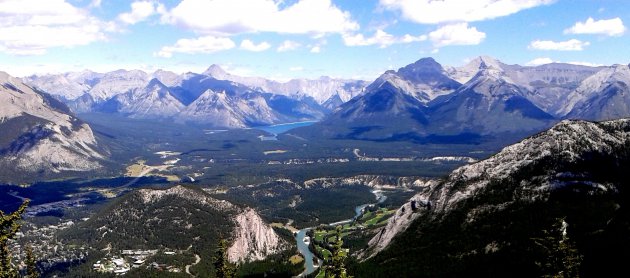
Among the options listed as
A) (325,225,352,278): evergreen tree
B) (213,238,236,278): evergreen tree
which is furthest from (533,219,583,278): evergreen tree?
(213,238,236,278): evergreen tree

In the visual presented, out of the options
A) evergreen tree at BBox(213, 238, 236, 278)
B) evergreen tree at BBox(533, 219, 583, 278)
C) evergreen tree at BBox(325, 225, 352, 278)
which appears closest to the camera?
evergreen tree at BBox(533, 219, 583, 278)

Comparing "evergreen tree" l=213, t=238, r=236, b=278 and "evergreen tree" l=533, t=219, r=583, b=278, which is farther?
"evergreen tree" l=213, t=238, r=236, b=278

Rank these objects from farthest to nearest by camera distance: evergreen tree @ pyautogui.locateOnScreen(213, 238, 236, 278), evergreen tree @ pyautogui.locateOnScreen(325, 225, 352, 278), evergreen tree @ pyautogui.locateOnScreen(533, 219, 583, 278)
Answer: evergreen tree @ pyautogui.locateOnScreen(213, 238, 236, 278), evergreen tree @ pyautogui.locateOnScreen(325, 225, 352, 278), evergreen tree @ pyautogui.locateOnScreen(533, 219, 583, 278)

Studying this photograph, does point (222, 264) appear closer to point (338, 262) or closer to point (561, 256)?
point (338, 262)

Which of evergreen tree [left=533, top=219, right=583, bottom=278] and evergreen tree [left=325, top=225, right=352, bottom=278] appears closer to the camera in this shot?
evergreen tree [left=533, top=219, right=583, bottom=278]

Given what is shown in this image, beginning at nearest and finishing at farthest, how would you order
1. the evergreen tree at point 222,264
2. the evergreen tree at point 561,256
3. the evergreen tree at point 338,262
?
the evergreen tree at point 561,256, the evergreen tree at point 338,262, the evergreen tree at point 222,264

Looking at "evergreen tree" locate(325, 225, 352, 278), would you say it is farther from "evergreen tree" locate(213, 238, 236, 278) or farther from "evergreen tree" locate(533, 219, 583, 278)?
"evergreen tree" locate(213, 238, 236, 278)

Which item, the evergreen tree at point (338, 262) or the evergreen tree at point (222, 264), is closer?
the evergreen tree at point (338, 262)

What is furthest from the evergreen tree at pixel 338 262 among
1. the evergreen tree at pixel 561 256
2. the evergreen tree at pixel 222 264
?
the evergreen tree at pixel 222 264

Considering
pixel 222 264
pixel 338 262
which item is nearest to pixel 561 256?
pixel 338 262

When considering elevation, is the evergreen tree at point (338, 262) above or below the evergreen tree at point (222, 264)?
above

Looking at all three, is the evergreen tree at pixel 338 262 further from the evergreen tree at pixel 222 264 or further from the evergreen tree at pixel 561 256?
the evergreen tree at pixel 222 264

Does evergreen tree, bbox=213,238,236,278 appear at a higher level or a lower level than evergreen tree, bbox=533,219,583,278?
lower

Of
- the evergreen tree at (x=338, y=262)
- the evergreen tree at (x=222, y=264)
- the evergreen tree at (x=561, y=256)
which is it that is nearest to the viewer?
the evergreen tree at (x=561, y=256)
